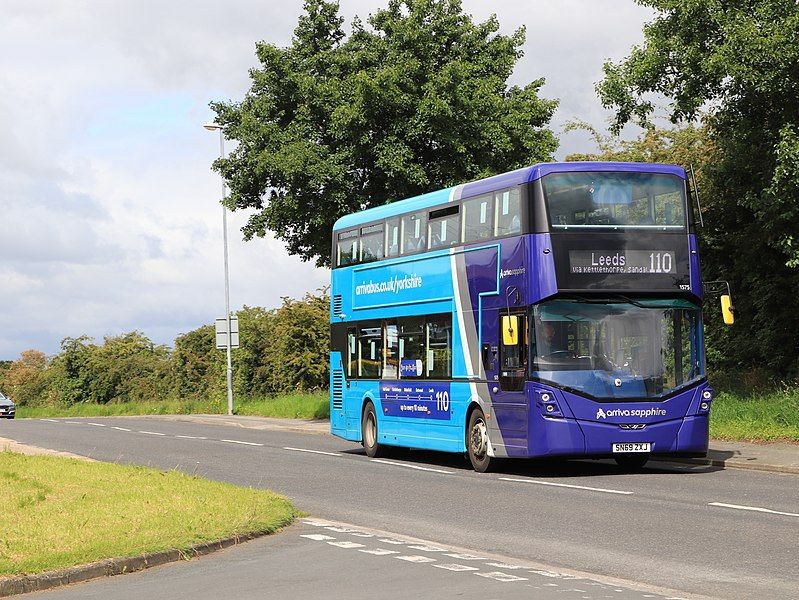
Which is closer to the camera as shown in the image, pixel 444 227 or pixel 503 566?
pixel 503 566

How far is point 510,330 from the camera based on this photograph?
19.5m

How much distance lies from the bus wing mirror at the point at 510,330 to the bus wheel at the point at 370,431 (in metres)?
6.20

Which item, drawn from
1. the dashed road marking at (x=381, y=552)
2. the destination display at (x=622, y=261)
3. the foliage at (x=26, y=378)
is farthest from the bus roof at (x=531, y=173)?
the foliage at (x=26, y=378)

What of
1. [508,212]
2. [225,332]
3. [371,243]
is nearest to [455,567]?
[508,212]

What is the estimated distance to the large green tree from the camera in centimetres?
2302

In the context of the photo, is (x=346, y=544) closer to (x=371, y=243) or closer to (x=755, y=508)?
(x=755, y=508)

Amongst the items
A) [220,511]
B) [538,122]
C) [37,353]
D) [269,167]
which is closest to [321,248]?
[269,167]

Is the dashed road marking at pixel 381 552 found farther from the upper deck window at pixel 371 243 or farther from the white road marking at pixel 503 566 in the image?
the upper deck window at pixel 371 243

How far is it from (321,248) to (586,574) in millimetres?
25306

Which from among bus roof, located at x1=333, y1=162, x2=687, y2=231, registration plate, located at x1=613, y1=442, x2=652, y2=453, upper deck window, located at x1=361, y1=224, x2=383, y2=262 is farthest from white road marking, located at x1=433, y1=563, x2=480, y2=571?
upper deck window, located at x1=361, y1=224, x2=383, y2=262

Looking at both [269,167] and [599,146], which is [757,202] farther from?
[599,146]

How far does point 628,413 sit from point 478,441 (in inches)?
111

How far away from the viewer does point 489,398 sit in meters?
20.8

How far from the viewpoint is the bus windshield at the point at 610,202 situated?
19.6 m
